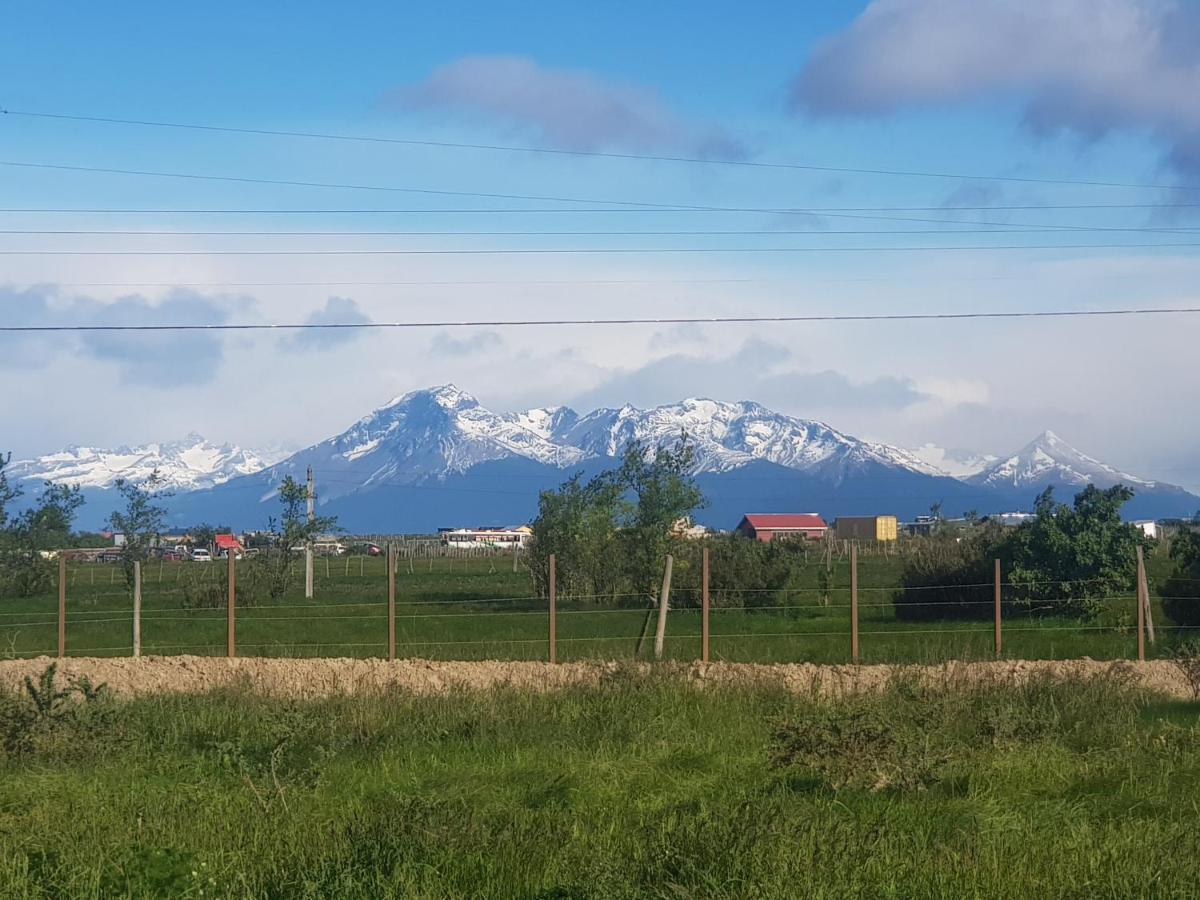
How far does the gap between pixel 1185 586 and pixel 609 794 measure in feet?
60.3

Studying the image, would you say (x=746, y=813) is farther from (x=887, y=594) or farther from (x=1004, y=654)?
(x=887, y=594)

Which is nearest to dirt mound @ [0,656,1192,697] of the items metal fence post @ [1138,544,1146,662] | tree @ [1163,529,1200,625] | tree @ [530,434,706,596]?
metal fence post @ [1138,544,1146,662]

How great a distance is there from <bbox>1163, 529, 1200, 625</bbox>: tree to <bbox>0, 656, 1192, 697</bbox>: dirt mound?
7096mm

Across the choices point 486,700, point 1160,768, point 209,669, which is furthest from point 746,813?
point 209,669

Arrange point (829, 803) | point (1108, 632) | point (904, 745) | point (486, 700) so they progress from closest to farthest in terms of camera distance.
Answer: point (829, 803) < point (904, 745) < point (486, 700) < point (1108, 632)

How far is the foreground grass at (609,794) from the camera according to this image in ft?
23.0

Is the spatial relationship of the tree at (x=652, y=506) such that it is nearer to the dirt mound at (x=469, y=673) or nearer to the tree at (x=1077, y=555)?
the tree at (x=1077, y=555)

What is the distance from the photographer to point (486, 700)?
1349 centimetres

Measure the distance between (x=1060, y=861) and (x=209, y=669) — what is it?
13.0 metres

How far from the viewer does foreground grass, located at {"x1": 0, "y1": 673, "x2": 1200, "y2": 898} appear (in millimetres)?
7008

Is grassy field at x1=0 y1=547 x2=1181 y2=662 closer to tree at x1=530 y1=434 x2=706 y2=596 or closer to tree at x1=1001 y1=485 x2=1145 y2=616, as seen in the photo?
tree at x1=1001 y1=485 x2=1145 y2=616

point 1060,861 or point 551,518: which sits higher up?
point 551,518

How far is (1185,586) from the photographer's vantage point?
24.5 m

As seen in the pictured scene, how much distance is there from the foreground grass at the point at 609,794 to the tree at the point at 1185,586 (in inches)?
401
